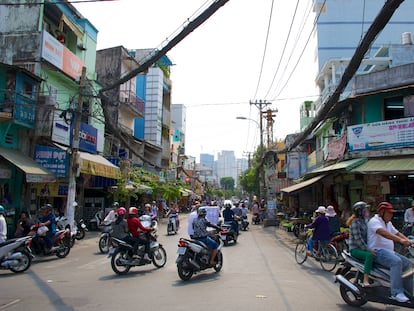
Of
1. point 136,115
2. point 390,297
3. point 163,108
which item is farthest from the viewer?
point 163,108

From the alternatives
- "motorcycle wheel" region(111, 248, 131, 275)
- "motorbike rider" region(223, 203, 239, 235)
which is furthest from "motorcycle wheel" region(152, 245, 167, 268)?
"motorbike rider" region(223, 203, 239, 235)

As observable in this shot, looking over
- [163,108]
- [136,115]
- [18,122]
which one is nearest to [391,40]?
[163,108]

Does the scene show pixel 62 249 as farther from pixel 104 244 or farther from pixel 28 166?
pixel 28 166

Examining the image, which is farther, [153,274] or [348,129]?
[348,129]

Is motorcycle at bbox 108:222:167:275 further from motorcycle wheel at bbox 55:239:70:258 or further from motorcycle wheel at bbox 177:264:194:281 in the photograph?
motorcycle wheel at bbox 55:239:70:258

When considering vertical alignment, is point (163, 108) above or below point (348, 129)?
above

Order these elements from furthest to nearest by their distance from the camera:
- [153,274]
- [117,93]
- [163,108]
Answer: [163,108], [117,93], [153,274]

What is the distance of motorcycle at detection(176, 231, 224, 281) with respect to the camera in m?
7.97

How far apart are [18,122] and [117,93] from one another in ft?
41.8

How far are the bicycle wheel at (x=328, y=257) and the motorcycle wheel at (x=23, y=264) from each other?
7.40 meters

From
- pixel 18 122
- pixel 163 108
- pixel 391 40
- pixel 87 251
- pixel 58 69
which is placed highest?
pixel 391 40

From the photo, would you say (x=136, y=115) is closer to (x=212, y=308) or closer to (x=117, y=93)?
(x=117, y=93)

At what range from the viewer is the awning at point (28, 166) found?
44.7ft

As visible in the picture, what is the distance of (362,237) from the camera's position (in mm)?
6074
